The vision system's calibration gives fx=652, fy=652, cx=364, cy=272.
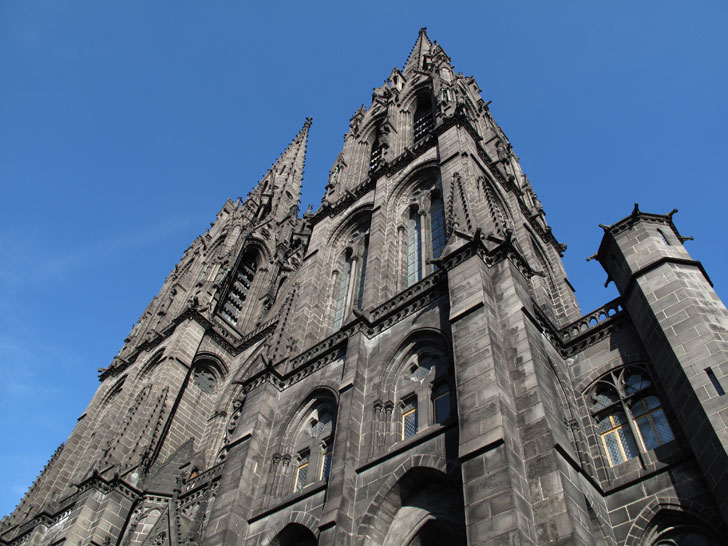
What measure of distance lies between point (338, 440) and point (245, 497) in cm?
276

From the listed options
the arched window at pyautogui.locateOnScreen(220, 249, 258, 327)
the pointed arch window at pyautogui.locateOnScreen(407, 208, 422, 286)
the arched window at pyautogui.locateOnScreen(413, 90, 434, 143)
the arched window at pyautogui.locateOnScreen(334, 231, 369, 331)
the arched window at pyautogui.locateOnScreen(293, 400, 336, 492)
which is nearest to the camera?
the arched window at pyautogui.locateOnScreen(293, 400, 336, 492)

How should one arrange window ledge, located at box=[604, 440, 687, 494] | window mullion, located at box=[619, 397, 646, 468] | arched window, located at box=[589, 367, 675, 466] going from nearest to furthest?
window ledge, located at box=[604, 440, 687, 494]
window mullion, located at box=[619, 397, 646, 468]
arched window, located at box=[589, 367, 675, 466]

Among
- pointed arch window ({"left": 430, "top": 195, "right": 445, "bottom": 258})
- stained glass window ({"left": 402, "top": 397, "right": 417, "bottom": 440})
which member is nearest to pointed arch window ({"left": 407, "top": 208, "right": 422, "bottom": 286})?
pointed arch window ({"left": 430, "top": 195, "right": 445, "bottom": 258})

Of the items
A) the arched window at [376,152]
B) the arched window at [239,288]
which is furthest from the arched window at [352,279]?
the arched window at [239,288]

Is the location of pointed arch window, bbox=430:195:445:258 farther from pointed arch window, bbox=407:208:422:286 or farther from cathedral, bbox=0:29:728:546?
pointed arch window, bbox=407:208:422:286

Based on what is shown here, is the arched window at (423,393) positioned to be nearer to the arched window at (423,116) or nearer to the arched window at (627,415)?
the arched window at (627,415)

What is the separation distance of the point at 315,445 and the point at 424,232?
8304mm

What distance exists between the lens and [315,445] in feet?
50.1

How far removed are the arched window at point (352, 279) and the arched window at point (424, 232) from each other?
1665 mm

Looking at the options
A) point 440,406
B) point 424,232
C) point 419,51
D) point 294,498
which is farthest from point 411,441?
point 419,51

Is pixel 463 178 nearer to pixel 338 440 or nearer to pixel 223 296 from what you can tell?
pixel 338 440

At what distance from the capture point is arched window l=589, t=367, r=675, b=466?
39.5 ft

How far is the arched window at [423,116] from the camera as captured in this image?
29.3m

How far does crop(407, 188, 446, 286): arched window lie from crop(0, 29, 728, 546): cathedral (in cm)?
9
